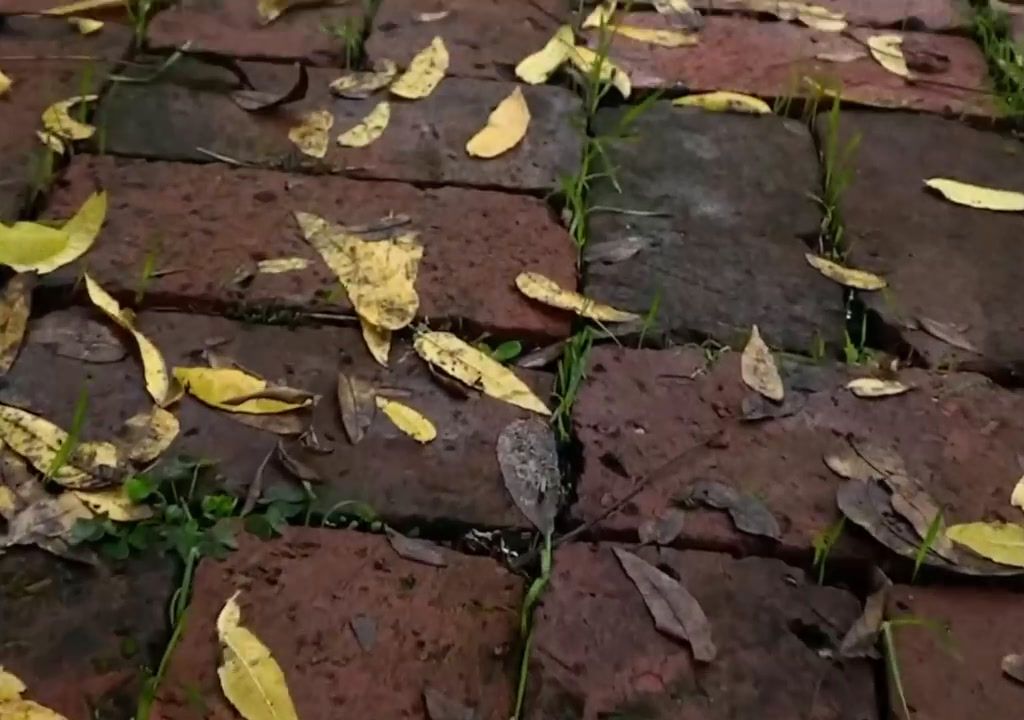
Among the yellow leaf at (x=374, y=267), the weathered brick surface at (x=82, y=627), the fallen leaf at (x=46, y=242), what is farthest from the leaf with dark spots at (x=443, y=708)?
the fallen leaf at (x=46, y=242)

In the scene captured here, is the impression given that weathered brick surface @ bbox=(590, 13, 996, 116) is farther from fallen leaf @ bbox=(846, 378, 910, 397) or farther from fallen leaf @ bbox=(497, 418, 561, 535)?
fallen leaf @ bbox=(497, 418, 561, 535)

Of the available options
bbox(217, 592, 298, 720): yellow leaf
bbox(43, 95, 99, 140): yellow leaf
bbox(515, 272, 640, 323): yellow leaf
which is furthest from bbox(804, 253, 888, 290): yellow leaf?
bbox(43, 95, 99, 140): yellow leaf

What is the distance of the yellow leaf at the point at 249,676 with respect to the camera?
47.8 inches

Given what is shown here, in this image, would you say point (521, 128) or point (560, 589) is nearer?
point (560, 589)

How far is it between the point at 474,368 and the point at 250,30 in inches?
30.2

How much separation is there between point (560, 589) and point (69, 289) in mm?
668

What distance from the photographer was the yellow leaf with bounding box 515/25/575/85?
6.51ft

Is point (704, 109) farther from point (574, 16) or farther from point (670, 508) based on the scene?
point (670, 508)

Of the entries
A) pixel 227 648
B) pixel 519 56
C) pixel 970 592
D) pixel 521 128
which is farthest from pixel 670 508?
pixel 519 56

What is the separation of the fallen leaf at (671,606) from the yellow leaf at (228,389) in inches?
15.4

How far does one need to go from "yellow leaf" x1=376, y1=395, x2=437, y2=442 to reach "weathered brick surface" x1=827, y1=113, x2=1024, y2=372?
0.57 metres

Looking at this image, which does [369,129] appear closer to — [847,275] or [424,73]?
[424,73]

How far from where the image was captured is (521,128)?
6.16 ft

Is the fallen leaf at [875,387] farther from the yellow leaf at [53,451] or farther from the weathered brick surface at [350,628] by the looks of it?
the yellow leaf at [53,451]
